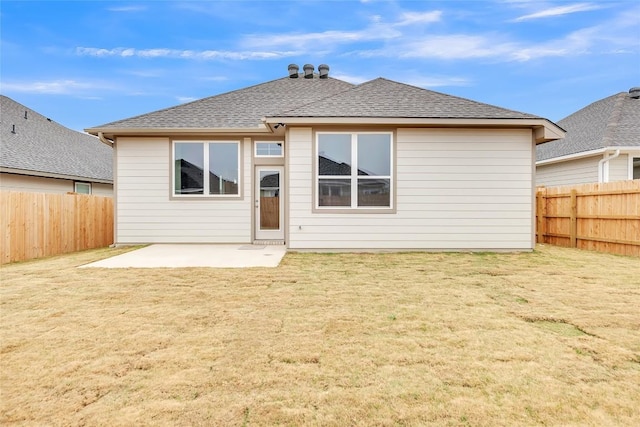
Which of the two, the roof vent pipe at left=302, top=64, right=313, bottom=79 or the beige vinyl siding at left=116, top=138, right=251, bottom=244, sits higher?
the roof vent pipe at left=302, top=64, right=313, bottom=79

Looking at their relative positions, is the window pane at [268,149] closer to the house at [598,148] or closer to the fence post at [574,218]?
the fence post at [574,218]

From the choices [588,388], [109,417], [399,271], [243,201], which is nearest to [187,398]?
[109,417]

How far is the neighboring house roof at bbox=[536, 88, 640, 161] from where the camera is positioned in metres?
11.8

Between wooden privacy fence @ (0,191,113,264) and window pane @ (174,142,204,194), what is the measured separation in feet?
9.49

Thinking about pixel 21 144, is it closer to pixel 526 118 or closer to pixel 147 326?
pixel 147 326

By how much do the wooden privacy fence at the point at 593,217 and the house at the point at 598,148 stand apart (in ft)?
9.08

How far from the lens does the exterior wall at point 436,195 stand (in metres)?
8.17

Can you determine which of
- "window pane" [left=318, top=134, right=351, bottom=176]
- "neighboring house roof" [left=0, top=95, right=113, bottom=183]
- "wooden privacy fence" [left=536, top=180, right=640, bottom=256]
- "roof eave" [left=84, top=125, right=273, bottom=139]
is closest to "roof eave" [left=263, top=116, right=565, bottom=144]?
"window pane" [left=318, top=134, right=351, bottom=176]

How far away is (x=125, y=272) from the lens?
5996 millimetres

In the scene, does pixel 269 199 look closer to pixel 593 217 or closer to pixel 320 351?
pixel 320 351

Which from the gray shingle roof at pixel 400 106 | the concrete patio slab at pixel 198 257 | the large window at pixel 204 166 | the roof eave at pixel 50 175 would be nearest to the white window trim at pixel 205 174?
the large window at pixel 204 166

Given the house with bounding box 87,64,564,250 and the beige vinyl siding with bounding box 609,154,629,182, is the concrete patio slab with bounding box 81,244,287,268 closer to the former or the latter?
the house with bounding box 87,64,564,250

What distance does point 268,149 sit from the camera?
9844 mm

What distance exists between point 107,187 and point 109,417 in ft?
53.4
